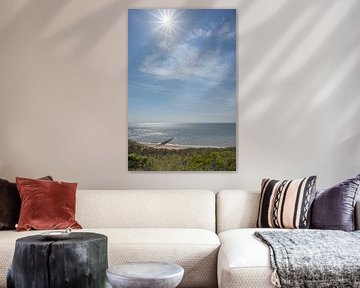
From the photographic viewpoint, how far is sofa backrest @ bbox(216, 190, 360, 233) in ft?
14.5

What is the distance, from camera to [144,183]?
4863 millimetres

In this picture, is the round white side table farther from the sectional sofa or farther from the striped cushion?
the striped cushion

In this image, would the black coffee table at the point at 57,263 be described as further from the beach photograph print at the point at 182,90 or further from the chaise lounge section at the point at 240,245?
the beach photograph print at the point at 182,90

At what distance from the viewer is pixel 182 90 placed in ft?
16.0

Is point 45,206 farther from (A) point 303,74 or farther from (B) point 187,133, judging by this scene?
(A) point 303,74

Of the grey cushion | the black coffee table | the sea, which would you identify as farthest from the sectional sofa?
the black coffee table

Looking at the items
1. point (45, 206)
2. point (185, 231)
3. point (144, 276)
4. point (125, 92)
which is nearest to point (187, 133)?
point (125, 92)

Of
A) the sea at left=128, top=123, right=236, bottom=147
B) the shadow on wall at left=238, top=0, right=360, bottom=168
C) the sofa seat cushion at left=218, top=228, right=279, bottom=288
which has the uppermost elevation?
the shadow on wall at left=238, top=0, right=360, bottom=168

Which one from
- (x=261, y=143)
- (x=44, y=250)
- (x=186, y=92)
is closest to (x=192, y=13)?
(x=186, y=92)

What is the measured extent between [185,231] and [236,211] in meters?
0.54

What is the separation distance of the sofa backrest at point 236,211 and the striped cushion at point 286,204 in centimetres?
11

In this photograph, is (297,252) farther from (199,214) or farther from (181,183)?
(181,183)

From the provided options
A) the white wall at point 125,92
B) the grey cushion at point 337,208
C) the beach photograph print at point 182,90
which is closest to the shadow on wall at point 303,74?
the white wall at point 125,92

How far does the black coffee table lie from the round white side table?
0.19 metres
